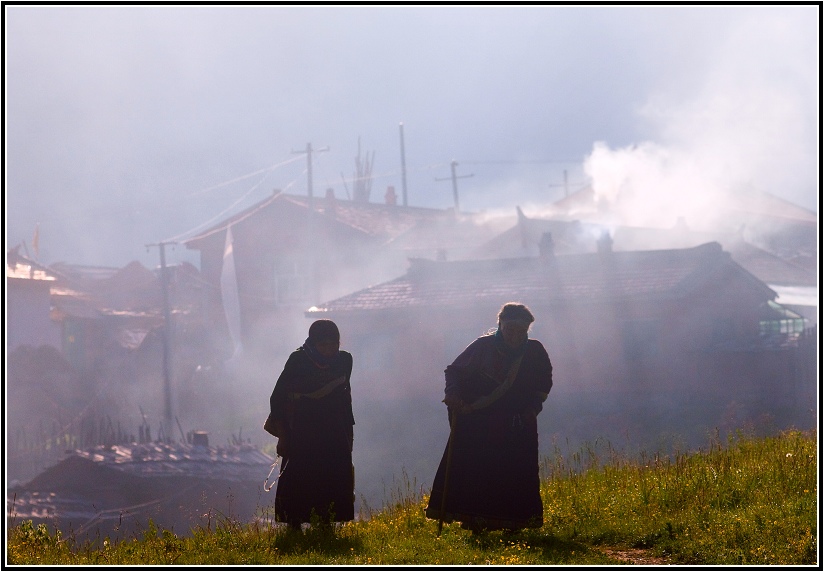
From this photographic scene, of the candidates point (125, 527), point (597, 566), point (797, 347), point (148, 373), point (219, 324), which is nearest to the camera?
point (597, 566)

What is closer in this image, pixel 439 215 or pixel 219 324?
pixel 219 324

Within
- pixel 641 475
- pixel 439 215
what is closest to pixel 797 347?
pixel 641 475

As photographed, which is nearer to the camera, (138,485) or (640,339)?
(138,485)

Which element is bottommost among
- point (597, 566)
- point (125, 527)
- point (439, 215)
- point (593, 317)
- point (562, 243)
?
point (125, 527)

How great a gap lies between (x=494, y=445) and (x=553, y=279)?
2465 cm

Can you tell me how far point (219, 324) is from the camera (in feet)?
151

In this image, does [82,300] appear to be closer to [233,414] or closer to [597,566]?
[233,414]

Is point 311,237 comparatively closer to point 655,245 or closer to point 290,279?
point 290,279

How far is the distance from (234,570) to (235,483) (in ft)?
50.7

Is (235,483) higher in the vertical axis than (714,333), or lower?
lower

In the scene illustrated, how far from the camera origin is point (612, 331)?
3084 cm

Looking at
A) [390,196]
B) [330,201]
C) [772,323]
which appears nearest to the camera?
[772,323]

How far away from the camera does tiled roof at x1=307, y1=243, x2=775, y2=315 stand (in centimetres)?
3100

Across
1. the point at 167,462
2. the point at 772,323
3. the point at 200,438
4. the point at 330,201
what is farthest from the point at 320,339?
the point at 330,201
